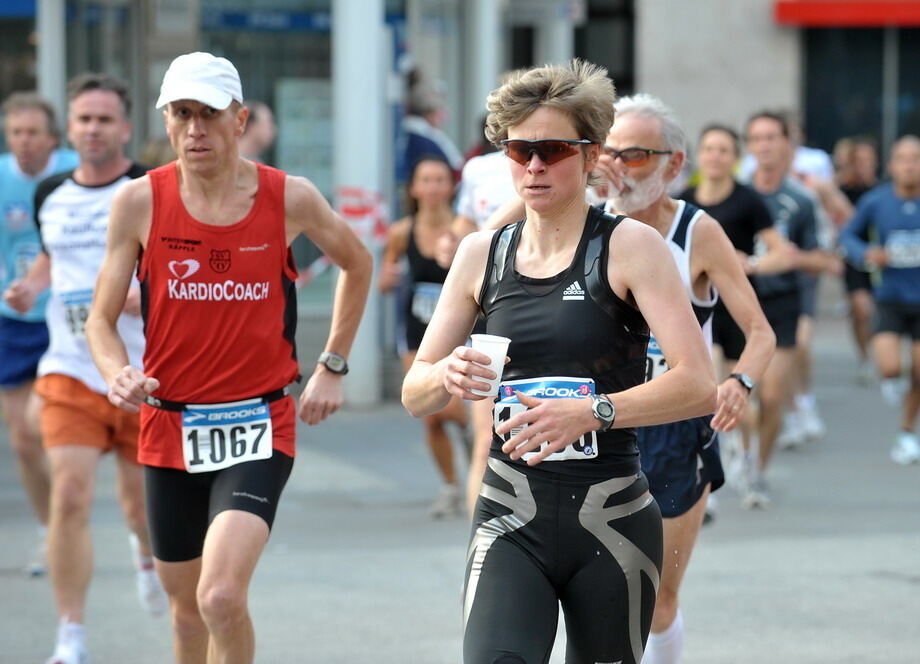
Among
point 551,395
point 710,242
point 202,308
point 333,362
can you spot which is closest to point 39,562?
point 333,362

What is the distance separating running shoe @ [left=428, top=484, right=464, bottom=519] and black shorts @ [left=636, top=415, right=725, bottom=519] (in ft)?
12.6

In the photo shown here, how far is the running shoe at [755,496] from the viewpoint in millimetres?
8836

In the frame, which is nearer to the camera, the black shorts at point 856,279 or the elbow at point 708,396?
the elbow at point 708,396

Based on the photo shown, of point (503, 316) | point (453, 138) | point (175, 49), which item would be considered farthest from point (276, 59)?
point (503, 316)

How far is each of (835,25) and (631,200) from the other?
17.8 meters

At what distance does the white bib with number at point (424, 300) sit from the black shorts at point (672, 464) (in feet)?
13.0

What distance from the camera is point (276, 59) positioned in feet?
43.9

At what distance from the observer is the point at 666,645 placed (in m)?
4.84

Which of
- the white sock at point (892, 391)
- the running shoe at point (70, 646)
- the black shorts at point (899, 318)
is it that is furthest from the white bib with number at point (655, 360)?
the white sock at point (892, 391)

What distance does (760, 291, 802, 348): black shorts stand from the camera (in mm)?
9383

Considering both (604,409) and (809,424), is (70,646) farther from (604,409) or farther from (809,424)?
(809,424)

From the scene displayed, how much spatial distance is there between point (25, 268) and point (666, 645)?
3.90 m

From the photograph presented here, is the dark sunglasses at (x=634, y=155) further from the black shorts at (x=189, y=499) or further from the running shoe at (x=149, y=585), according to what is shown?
the running shoe at (x=149, y=585)

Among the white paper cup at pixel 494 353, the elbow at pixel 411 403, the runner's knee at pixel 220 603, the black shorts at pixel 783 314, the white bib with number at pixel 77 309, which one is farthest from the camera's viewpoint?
the black shorts at pixel 783 314
